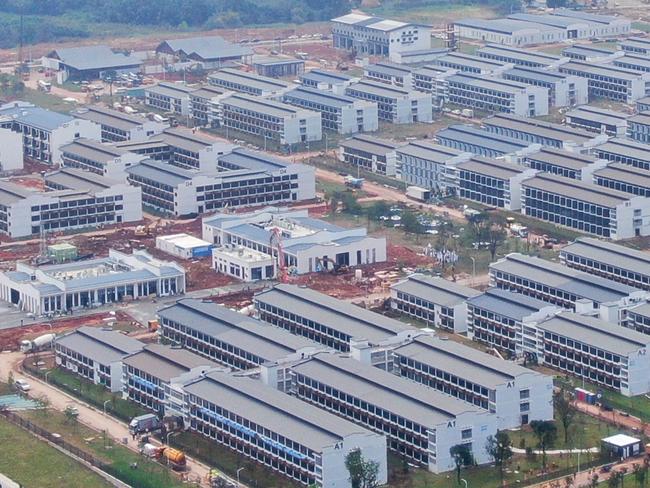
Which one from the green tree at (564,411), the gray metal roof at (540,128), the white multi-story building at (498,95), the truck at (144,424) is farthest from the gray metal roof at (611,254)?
the white multi-story building at (498,95)

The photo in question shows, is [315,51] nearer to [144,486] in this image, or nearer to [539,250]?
[539,250]

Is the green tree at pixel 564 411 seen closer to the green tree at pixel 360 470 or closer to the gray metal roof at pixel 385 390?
the gray metal roof at pixel 385 390

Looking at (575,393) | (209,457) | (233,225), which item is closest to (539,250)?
(233,225)

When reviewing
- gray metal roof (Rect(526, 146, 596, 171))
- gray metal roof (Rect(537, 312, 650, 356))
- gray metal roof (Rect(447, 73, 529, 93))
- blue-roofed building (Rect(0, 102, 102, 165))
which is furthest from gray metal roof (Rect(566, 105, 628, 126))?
gray metal roof (Rect(537, 312, 650, 356))

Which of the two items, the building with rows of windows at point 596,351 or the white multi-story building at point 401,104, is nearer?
the building with rows of windows at point 596,351

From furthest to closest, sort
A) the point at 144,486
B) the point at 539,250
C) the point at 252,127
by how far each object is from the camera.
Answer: the point at 252,127
the point at 539,250
the point at 144,486

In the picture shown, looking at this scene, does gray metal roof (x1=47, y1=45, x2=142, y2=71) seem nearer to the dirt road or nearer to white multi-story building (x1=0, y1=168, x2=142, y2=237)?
white multi-story building (x1=0, y1=168, x2=142, y2=237)

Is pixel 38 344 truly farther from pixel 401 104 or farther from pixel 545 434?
pixel 401 104
